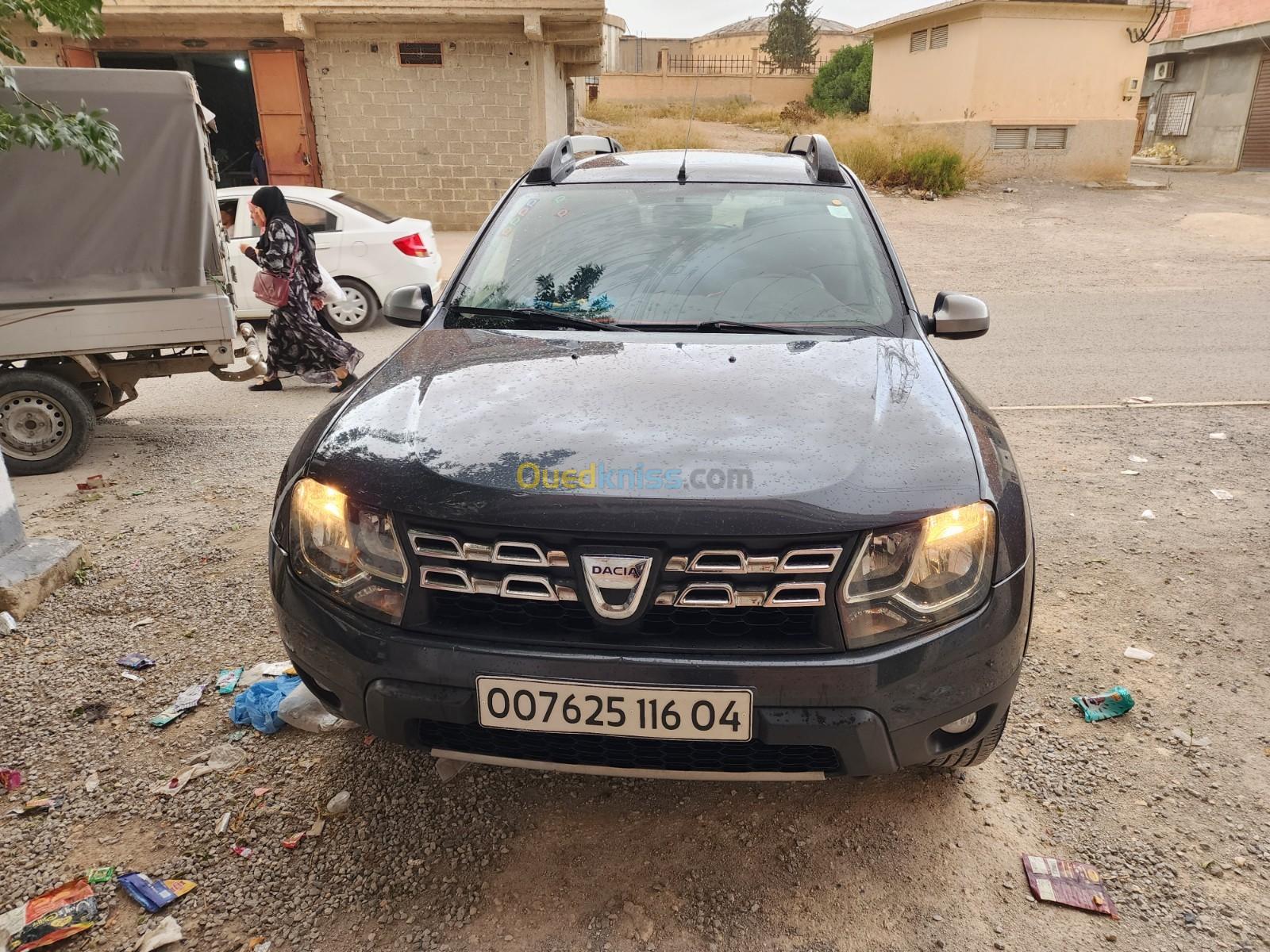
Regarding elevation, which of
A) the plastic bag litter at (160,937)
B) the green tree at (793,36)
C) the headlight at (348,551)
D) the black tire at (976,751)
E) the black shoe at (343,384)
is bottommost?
the black shoe at (343,384)

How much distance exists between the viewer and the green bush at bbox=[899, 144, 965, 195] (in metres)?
17.5

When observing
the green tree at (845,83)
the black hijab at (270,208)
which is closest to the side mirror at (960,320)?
the black hijab at (270,208)

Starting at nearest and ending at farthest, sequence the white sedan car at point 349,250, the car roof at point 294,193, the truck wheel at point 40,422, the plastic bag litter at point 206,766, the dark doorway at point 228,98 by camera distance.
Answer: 1. the plastic bag litter at point 206,766
2. the truck wheel at point 40,422
3. the car roof at point 294,193
4. the white sedan car at point 349,250
5. the dark doorway at point 228,98

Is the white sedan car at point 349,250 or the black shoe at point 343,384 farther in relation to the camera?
the white sedan car at point 349,250

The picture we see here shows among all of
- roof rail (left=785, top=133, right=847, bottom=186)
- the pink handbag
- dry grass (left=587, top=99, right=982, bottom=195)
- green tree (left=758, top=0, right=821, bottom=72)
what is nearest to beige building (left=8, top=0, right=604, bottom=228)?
dry grass (left=587, top=99, right=982, bottom=195)

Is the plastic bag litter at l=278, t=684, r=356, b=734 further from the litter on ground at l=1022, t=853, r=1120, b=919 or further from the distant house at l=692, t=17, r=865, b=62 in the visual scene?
the distant house at l=692, t=17, r=865, b=62

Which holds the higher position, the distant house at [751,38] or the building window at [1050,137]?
the distant house at [751,38]

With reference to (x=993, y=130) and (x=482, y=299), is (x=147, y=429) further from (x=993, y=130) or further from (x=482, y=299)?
(x=993, y=130)

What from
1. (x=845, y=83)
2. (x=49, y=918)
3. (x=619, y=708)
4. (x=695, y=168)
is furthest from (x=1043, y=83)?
(x=49, y=918)

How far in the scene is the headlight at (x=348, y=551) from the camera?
196cm

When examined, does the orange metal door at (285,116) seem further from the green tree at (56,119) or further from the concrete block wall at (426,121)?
the green tree at (56,119)

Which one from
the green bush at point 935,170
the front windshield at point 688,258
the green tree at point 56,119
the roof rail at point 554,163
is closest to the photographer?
the front windshield at point 688,258

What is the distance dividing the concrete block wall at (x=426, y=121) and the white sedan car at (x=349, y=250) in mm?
6724

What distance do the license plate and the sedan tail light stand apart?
7.90m
